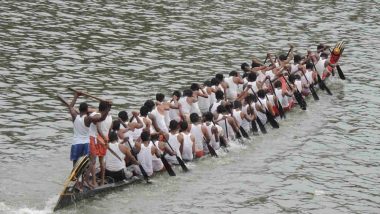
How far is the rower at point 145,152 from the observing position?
19.6 metres

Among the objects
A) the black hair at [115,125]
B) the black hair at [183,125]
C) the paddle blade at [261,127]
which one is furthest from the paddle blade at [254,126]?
the black hair at [115,125]

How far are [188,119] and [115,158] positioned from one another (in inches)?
190

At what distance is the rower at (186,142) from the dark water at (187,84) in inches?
19.5

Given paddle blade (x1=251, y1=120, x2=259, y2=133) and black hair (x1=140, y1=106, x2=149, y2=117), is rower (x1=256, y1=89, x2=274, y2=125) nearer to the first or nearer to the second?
paddle blade (x1=251, y1=120, x2=259, y2=133)

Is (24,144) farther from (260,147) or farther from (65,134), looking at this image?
(260,147)

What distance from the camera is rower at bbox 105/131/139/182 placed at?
736 inches

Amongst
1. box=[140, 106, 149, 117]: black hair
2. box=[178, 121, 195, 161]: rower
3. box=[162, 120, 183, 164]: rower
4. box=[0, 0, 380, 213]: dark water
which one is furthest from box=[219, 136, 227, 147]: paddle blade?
box=[140, 106, 149, 117]: black hair

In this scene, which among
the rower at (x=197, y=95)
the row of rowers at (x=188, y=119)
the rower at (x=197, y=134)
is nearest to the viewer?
the row of rowers at (x=188, y=119)

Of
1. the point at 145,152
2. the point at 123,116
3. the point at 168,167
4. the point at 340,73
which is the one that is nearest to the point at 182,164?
the point at 168,167

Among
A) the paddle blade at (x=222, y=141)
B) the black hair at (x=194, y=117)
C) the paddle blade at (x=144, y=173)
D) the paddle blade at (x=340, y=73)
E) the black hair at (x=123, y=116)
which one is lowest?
the paddle blade at (x=340, y=73)

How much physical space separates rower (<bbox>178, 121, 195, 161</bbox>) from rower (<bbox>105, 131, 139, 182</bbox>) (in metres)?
2.46

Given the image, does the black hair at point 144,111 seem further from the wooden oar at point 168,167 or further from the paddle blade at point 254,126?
the paddle blade at point 254,126

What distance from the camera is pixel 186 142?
21.2m

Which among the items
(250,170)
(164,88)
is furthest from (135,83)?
(250,170)
